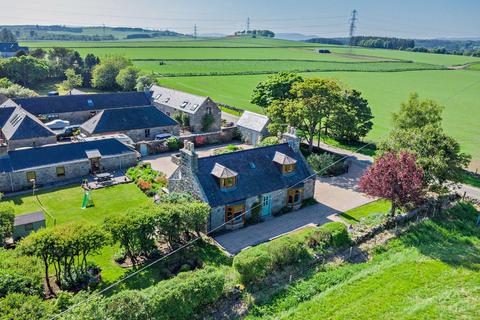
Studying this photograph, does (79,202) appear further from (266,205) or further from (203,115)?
(203,115)

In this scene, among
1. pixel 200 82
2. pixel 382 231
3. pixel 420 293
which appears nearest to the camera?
pixel 420 293

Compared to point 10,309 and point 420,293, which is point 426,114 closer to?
point 420,293

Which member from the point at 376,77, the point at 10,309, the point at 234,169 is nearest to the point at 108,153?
the point at 234,169

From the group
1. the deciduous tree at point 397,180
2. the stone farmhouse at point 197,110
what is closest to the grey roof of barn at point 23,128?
the stone farmhouse at point 197,110

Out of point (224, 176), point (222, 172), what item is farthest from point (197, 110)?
point (224, 176)

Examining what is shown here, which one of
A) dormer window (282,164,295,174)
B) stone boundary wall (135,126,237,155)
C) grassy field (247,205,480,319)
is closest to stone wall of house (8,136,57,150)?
stone boundary wall (135,126,237,155)

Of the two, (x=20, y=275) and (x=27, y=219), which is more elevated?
(x=20, y=275)

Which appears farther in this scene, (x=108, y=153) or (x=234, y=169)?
(x=108, y=153)
